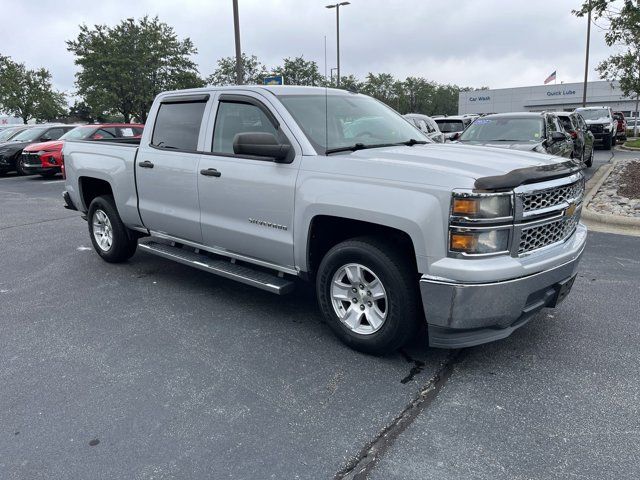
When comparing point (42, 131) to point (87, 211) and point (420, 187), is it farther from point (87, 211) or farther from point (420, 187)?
point (420, 187)

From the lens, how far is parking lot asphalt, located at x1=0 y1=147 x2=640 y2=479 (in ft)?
8.75

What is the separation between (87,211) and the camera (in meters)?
6.52

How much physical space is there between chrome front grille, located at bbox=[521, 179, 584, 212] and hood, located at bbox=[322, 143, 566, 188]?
0.20 meters

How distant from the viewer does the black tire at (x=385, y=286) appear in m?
3.45

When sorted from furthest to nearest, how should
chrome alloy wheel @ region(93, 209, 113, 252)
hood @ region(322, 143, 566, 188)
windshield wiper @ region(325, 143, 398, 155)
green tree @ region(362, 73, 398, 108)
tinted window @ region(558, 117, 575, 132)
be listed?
green tree @ region(362, 73, 398, 108)
tinted window @ region(558, 117, 575, 132)
chrome alloy wheel @ region(93, 209, 113, 252)
windshield wiper @ region(325, 143, 398, 155)
hood @ region(322, 143, 566, 188)

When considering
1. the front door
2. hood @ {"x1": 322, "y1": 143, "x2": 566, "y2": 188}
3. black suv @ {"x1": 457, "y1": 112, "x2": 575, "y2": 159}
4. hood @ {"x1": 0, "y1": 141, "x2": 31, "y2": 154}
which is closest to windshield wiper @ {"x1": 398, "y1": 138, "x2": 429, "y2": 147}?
hood @ {"x1": 322, "y1": 143, "x2": 566, "y2": 188}

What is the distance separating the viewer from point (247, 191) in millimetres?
4266

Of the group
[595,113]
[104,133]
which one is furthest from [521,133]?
[595,113]

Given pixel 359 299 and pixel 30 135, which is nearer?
pixel 359 299

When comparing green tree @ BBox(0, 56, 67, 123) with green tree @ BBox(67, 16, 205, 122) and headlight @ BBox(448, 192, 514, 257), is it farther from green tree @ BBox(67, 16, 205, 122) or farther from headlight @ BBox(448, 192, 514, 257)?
headlight @ BBox(448, 192, 514, 257)

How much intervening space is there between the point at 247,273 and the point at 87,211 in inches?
124

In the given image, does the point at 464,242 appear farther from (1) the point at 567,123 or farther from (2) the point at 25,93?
(2) the point at 25,93

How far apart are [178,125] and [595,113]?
2263cm

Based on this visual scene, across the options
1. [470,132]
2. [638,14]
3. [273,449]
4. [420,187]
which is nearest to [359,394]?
[273,449]
